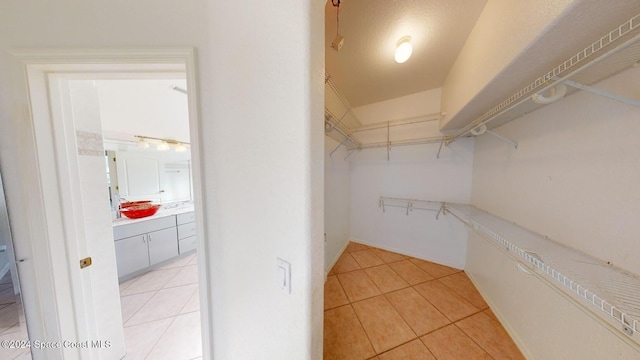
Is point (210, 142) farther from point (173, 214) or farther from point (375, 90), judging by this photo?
point (173, 214)

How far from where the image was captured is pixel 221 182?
770 millimetres

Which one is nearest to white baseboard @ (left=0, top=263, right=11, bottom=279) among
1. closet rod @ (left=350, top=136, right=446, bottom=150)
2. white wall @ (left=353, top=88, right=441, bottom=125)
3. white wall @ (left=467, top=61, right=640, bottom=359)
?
white wall @ (left=467, top=61, right=640, bottom=359)

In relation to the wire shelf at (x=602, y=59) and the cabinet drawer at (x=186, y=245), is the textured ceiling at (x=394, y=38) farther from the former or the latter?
the cabinet drawer at (x=186, y=245)

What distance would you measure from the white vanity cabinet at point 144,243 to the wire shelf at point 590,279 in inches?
149

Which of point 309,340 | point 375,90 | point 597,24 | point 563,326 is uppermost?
point 375,90

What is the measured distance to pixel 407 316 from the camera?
5.01ft

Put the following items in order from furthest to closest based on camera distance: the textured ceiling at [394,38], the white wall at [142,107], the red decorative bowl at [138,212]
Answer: the red decorative bowl at [138,212], the white wall at [142,107], the textured ceiling at [394,38]

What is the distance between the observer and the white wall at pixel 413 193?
2197mm

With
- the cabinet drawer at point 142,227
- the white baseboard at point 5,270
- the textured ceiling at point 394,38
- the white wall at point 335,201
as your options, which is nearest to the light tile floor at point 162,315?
the cabinet drawer at point 142,227

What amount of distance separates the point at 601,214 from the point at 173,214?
4244mm

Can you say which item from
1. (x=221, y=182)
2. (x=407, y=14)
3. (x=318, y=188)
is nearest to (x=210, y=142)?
(x=221, y=182)

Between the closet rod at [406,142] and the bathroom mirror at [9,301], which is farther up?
the closet rod at [406,142]

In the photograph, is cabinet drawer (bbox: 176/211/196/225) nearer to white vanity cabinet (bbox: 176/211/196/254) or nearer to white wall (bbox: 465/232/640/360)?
white vanity cabinet (bbox: 176/211/196/254)

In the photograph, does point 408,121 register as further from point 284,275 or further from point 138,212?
point 138,212
